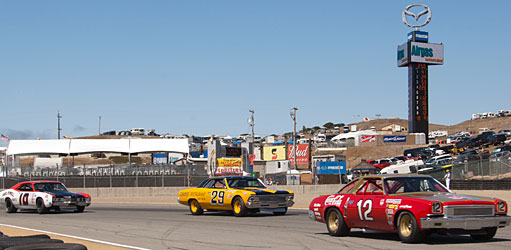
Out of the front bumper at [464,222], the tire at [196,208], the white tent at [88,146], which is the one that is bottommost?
the tire at [196,208]

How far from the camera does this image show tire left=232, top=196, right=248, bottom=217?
19281 millimetres

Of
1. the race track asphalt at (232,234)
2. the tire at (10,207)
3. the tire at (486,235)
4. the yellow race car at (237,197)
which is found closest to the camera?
the tire at (486,235)

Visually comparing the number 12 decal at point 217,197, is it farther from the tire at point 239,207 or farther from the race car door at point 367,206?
the race car door at point 367,206

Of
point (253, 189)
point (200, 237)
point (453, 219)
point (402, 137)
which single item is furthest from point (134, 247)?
point (402, 137)

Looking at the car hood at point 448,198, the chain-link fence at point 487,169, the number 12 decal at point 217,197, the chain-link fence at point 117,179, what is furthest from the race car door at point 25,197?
the chain-link fence at point 487,169

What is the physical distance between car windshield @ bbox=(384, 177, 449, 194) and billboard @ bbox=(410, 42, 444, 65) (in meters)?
84.2

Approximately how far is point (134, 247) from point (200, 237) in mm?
2071

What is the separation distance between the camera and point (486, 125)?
160375 millimetres

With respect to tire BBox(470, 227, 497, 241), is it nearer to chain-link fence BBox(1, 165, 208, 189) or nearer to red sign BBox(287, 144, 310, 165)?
chain-link fence BBox(1, 165, 208, 189)

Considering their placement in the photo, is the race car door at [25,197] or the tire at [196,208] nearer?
the tire at [196,208]

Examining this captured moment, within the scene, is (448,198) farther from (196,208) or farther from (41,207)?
(41,207)

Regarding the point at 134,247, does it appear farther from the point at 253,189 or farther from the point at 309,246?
the point at 253,189

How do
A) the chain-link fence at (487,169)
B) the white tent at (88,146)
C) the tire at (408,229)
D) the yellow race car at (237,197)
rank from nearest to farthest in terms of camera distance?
the tire at (408,229)
the yellow race car at (237,197)
the chain-link fence at (487,169)
the white tent at (88,146)

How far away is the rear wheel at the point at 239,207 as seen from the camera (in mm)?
19294
